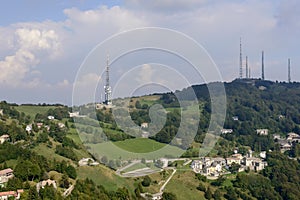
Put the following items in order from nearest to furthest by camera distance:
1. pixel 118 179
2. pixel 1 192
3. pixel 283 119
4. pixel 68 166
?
pixel 1 192
pixel 68 166
pixel 118 179
pixel 283 119

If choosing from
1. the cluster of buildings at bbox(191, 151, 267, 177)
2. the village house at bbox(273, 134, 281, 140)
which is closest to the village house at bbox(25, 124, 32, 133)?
the cluster of buildings at bbox(191, 151, 267, 177)

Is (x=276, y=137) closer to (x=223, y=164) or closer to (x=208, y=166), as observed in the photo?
(x=223, y=164)

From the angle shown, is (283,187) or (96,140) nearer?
(96,140)

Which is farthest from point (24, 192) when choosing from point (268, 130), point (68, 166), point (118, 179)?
point (268, 130)

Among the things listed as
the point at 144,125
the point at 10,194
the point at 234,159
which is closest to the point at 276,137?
the point at 234,159

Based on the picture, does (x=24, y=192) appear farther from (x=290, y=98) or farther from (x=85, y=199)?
(x=290, y=98)
